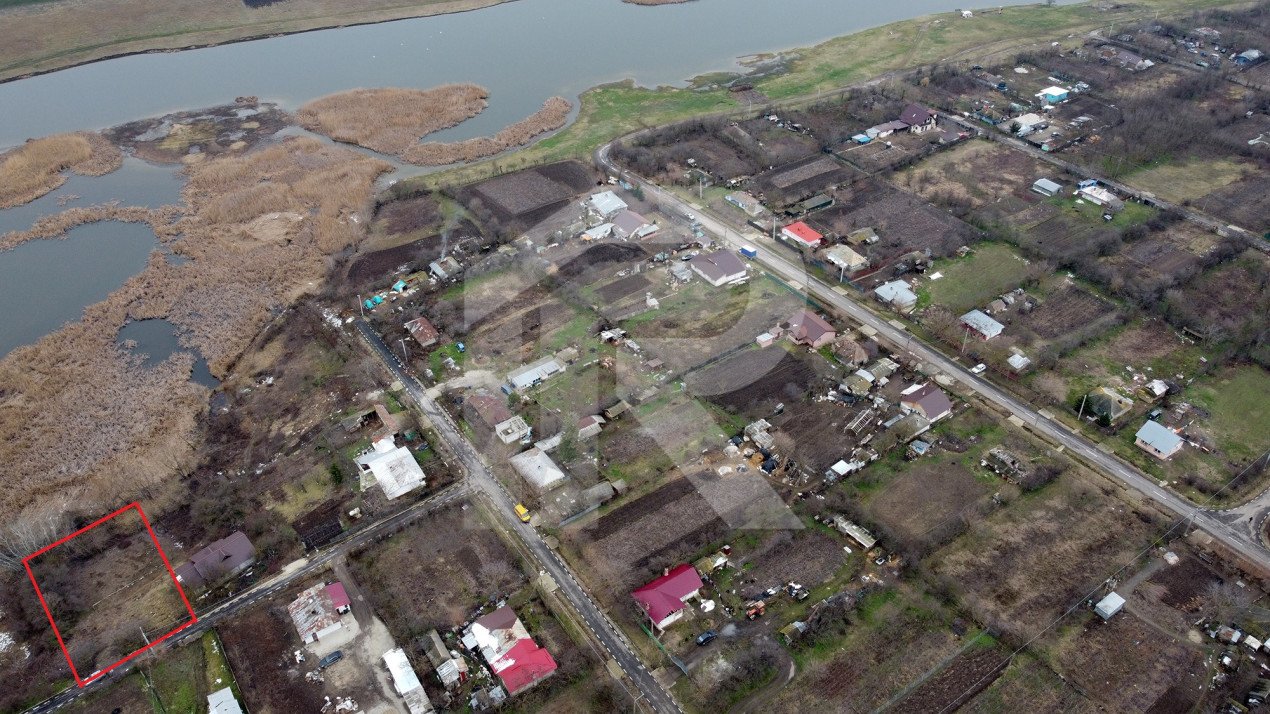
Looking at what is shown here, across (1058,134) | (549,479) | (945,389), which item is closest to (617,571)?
(549,479)

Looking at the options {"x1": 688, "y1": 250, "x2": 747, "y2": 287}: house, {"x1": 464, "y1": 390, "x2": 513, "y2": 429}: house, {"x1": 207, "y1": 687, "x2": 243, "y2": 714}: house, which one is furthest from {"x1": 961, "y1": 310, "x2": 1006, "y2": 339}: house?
{"x1": 207, "y1": 687, "x2": 243, "y2": 714}: house

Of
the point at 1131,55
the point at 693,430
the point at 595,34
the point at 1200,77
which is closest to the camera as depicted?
the point at 693,430

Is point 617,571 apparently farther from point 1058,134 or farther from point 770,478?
point 1058,134

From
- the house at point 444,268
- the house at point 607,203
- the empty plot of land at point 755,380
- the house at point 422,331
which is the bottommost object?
the empty plot of land at point 755,380

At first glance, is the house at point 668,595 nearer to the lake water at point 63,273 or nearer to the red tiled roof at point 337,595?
the red tiled roof at point 337,595

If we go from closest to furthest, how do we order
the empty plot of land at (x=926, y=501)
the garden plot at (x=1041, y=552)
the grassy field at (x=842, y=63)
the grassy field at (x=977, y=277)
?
the garden plot at (x=1041, y=552) → the empty plot of land at (x=926, y=501) → the grassy field at (x=977, y=277) → the grassy field at (x=842, y=63)

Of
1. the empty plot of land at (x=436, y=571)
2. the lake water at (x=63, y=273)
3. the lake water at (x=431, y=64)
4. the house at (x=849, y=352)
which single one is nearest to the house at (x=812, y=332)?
the house at (x=849, y=352)

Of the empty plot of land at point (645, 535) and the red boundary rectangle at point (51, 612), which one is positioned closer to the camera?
the red boundary rectangle at point (51, 612)
